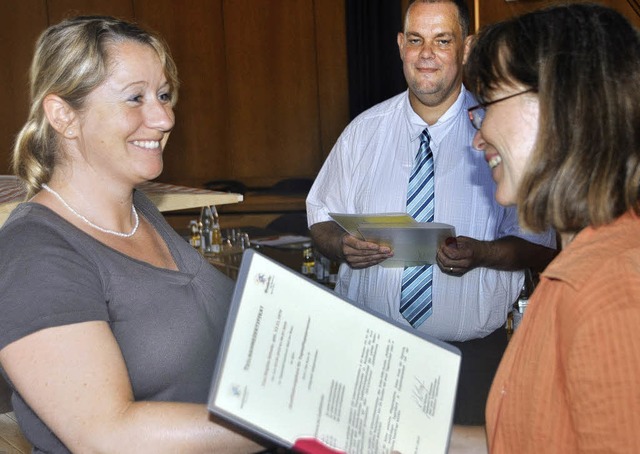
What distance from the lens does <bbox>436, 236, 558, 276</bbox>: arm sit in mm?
2982

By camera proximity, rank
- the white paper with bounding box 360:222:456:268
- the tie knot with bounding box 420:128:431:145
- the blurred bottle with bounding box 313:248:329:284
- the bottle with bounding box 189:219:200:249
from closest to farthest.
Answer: the white paper with bounding box 360:222:456:268 < the tie knot with bounding box 420:128:431:145 < the blurred bottle with bounding box 313:248:329:284 < the bottle with bounding box 189:219:200:249

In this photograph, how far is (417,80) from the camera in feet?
11.0

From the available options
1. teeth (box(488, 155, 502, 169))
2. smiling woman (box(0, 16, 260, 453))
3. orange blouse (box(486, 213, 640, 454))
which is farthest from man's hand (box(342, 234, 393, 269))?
orange blouse (box(486, 213, 640, 454))

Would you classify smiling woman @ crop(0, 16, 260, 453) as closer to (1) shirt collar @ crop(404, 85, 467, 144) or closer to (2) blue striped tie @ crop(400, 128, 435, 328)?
(2) blue striped tie @ crop(400, 128, 435, 328)

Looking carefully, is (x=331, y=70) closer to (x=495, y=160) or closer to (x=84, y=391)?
(x=495, y=160)

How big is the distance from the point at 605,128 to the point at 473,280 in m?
1.93

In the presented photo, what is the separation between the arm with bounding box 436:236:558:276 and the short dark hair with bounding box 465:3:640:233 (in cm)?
155

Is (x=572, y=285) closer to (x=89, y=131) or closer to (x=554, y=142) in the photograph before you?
(x=554, y=142)

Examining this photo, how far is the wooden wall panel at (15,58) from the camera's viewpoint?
8.33 meters

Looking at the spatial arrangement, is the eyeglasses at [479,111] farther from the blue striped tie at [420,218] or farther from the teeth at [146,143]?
the blue striped tie at [420,218]

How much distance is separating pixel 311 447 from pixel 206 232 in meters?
3.94

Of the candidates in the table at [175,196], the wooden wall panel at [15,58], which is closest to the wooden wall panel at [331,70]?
the wooden wall panel at [15,58]

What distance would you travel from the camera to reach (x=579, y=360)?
121 centimetres

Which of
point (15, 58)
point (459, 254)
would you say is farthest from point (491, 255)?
point (15, 58)
